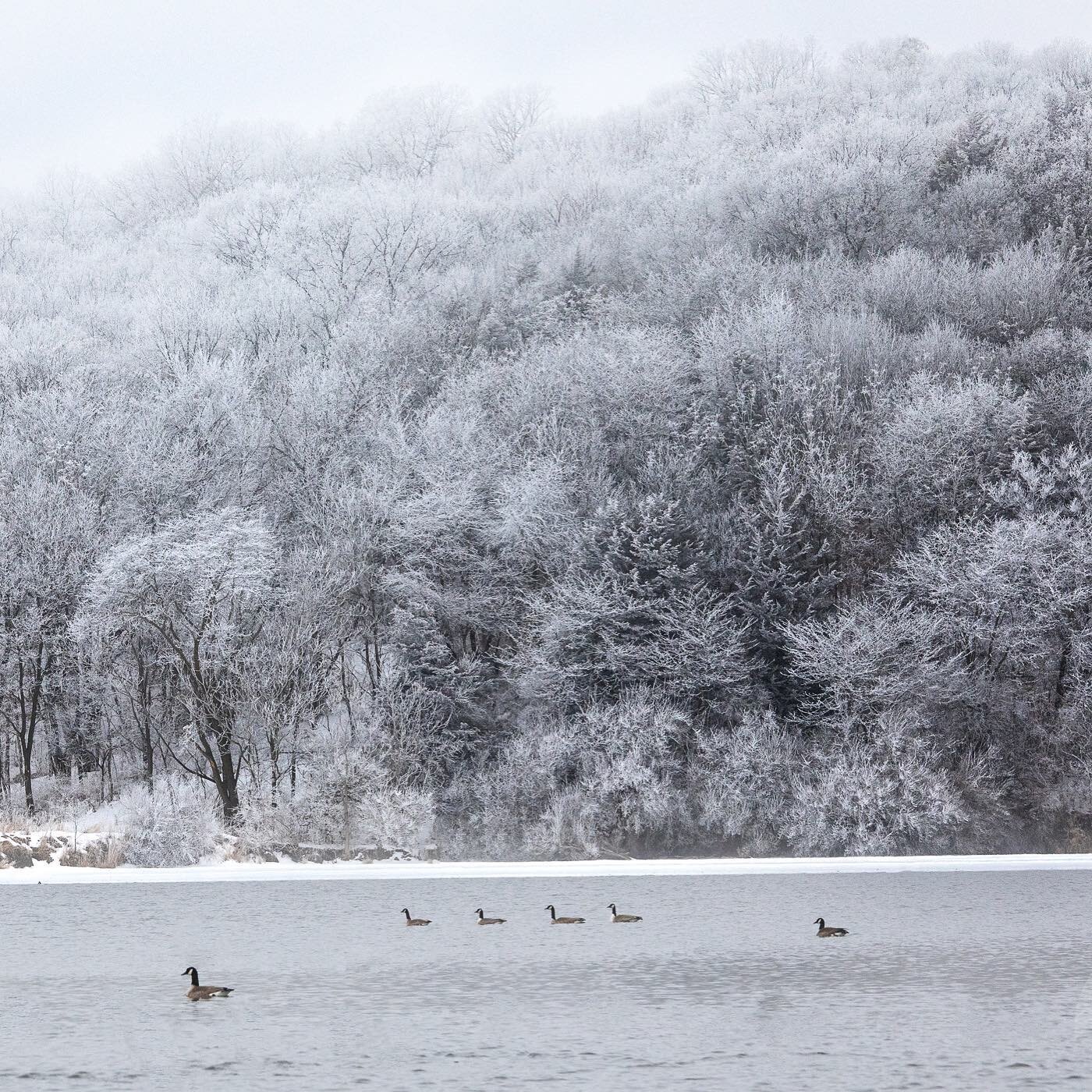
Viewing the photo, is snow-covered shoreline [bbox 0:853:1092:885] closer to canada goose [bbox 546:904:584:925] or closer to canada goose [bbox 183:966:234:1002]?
canada goose [bbox 546:904:584:925]

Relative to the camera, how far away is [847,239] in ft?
176

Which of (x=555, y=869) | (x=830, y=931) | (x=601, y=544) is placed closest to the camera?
(x=830, y=931)

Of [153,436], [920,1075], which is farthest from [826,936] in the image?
[153,436]

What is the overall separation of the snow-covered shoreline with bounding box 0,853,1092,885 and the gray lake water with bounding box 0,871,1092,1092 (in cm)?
186

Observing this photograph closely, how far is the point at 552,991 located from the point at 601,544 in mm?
19588

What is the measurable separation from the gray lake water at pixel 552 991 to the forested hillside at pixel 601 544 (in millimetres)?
6737

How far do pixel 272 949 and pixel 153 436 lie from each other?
25.4 metres

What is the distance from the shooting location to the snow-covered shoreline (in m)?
23.5

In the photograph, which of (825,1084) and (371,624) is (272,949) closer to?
(825,1084)

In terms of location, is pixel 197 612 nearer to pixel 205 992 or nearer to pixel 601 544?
pixel 601 544

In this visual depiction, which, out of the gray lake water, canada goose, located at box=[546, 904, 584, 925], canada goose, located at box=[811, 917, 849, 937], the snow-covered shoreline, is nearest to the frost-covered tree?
the snow-covered shoreline

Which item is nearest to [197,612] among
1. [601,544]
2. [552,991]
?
[601,544]

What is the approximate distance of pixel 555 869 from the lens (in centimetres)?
2489

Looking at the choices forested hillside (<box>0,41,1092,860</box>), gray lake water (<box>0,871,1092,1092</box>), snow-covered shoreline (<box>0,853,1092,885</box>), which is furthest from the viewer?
forested hillside (<box>0,41,1092,860</box>)
